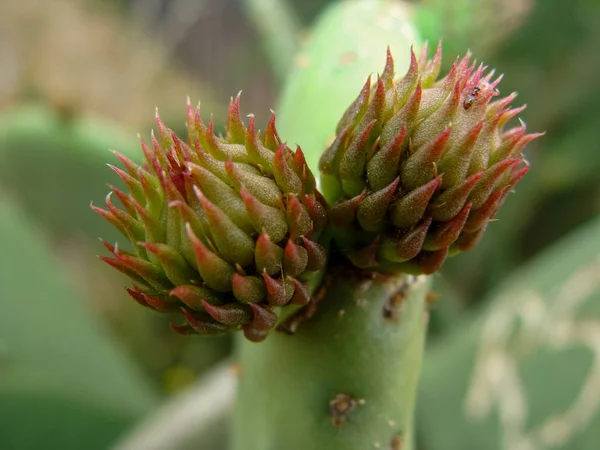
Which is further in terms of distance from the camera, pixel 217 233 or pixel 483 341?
pixel 483 341

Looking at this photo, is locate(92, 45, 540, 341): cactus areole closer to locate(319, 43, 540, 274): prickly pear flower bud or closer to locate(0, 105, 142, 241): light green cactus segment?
locate(319, 43, 540, 274): prickly pear flower bud

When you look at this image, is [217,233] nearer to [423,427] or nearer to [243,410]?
[243,410]

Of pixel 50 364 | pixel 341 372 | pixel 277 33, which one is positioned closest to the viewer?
pixel 341 372

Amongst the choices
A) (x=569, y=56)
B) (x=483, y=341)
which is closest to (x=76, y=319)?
(x=483, y=341)

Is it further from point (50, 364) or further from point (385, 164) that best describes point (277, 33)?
point (385, 164)

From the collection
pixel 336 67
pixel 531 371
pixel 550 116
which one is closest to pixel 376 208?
pixel 336 67

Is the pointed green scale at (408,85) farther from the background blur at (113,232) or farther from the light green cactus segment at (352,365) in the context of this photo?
the background blur at (113,232)
